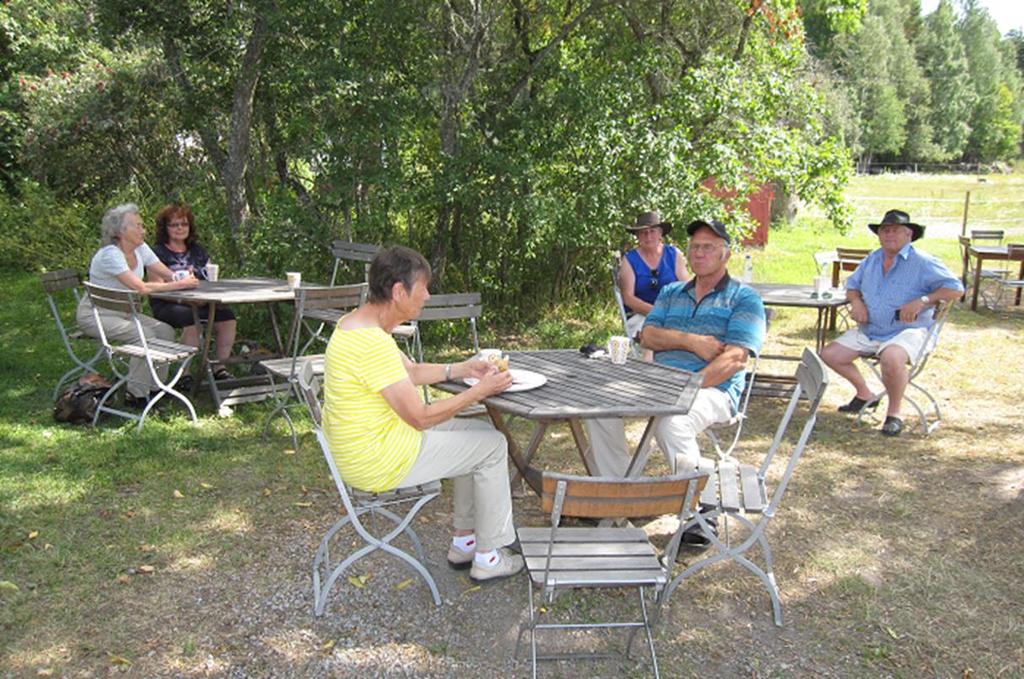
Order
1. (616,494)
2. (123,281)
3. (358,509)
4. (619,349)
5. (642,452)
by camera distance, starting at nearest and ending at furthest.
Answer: (616,494)
(358,509)
(642,452)
(619,349)
(123,281)

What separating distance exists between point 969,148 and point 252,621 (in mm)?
80054

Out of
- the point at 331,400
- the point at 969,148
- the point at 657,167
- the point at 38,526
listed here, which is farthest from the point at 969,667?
the point at 969,148

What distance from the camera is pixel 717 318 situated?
3930 mm

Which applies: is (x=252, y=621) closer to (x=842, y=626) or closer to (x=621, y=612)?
(x=621, y=612)

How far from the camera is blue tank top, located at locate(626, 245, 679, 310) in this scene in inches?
219

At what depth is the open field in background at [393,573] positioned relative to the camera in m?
2.89

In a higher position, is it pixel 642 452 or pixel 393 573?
pixel 642 452

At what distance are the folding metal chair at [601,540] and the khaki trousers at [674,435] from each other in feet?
2.20

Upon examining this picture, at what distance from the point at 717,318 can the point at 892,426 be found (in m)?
2.15

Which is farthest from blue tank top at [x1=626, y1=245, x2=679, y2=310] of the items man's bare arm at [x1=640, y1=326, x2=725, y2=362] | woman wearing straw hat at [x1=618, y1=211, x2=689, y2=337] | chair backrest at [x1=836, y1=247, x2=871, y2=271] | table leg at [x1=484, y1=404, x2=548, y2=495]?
chair backrest at [x1=836, y1=247, x2=871, y2=271]

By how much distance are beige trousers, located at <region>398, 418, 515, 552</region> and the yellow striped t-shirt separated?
0.07 m

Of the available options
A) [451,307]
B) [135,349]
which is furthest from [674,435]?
[135,349]

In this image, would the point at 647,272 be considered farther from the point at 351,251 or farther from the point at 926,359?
the point at 351,251

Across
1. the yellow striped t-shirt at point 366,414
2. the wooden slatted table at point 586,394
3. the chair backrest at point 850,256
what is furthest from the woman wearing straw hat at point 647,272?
the chair backrest at point 850,256
